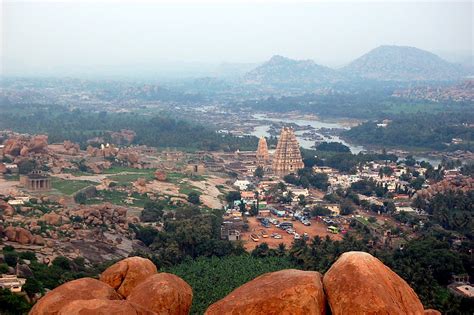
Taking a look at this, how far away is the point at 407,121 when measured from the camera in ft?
336

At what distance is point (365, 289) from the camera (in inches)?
358

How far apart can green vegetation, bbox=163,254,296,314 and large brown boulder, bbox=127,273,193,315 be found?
10.5 m

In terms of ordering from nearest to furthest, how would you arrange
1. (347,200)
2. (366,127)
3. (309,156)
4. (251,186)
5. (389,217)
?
(389,217) < (347,200) < (251,186) < (309,156) < (366,127)

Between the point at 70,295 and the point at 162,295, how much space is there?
5.15 ft

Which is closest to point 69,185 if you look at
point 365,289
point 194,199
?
point 194,199

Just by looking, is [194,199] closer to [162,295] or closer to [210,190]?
[210,190]

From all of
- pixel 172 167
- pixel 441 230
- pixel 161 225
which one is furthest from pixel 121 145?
pixel 441 230

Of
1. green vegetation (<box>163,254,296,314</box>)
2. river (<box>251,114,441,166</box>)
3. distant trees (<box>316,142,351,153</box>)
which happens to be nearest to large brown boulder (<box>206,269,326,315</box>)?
green vegetation (<box>163,254,296,314</box>)

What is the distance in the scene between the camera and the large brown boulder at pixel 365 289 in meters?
8.98

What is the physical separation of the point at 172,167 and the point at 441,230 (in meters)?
29.8

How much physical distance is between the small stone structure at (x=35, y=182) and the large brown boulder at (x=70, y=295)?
35977 millimetres

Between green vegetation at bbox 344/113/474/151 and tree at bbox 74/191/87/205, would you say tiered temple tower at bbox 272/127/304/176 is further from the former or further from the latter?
green vegetation at bbox 344/113/474/151

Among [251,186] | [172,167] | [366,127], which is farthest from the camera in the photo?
[366,127]

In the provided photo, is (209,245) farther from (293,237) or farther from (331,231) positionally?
(331,231)
